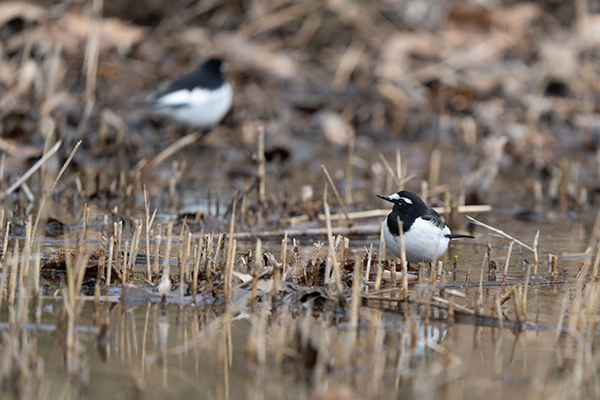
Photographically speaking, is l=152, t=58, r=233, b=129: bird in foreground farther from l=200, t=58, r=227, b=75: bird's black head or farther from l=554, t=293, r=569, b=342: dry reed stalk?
l=554, t=293, r=569, b=342: dry reed stalk

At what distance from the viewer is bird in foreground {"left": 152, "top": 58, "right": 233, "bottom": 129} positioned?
10273 millimetres

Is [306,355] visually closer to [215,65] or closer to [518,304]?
[518,304]

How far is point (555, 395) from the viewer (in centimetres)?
311

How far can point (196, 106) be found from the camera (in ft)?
34.2

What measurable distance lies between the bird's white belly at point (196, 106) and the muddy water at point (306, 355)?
627 centimetres

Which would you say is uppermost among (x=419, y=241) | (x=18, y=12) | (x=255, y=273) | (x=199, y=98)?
(x=18, y=12)

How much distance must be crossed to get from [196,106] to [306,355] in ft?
24.4

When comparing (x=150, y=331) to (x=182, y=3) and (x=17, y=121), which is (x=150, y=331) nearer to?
(x=17, y=121)

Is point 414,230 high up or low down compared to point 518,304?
up

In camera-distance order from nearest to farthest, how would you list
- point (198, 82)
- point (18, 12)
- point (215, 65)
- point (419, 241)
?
1. point (419, 241)
2. point (18, 12)
3. point (198, 82)
4. point (215, 65)

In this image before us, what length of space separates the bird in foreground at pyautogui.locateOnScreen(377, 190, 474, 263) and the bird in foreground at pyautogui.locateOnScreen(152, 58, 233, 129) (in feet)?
17.7

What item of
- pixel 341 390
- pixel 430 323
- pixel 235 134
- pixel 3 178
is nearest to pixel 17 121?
pixel 3 178

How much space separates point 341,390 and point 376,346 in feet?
2.15

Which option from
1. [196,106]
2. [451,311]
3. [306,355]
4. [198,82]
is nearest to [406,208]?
[451,311]
